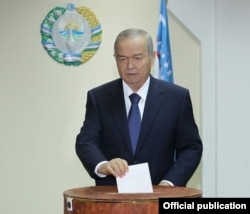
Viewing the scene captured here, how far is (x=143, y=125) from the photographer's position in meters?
2.48

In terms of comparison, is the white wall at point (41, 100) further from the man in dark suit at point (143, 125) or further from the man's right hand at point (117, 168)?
the man's right hand at point (117, 168)

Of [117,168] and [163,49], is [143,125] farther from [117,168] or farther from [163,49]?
[163,49]

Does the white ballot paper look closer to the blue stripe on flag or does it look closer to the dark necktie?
the dark necktie

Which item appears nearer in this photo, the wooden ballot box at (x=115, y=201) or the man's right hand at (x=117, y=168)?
the wooden ballot box at (x=115, y=201)

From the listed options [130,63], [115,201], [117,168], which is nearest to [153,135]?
[130,63]

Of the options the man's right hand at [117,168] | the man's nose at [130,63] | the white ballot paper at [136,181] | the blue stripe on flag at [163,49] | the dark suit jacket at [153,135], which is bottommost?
the white ballot paper at [136,181]

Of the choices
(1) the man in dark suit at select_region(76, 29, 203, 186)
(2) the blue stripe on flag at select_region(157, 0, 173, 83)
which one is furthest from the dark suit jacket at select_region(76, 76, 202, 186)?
(2) the blue stripe on flag at select_region(157, 0, 173, 83)

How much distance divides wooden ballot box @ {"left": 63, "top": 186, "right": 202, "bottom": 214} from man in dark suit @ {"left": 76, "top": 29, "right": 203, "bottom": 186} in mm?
479

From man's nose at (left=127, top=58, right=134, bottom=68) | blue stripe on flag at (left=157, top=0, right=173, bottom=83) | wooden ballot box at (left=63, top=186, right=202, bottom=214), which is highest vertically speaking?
blue stripe on flag at (left=157, top=0, right=173, bottom=83)

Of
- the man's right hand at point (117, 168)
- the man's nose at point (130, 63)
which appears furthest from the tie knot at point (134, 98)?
the man's right hand at point (117, 168)

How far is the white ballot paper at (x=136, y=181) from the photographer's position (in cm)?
197

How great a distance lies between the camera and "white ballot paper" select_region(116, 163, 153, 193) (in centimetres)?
197

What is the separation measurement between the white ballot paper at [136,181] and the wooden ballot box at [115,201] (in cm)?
4

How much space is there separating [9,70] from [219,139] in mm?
2018
